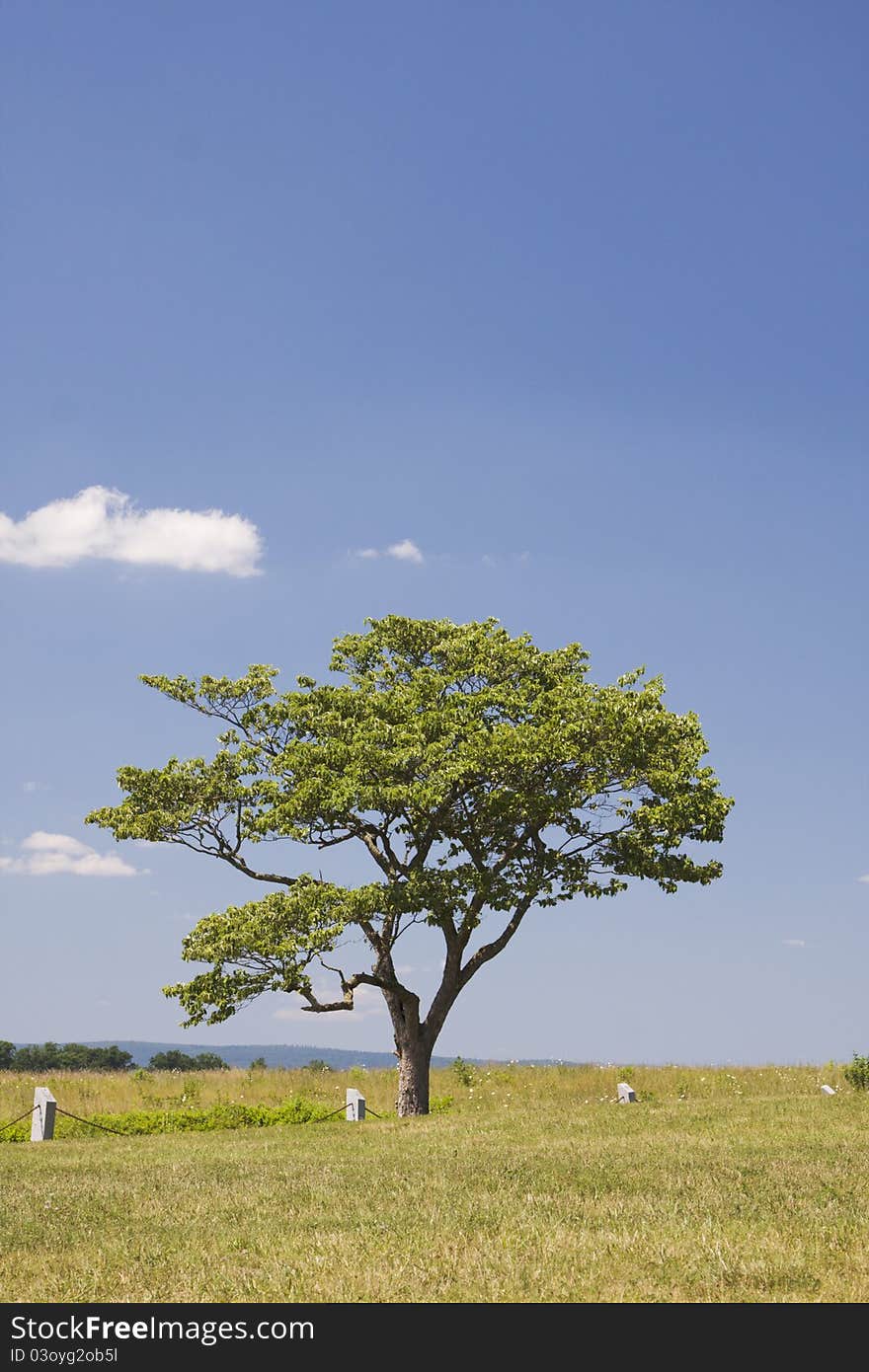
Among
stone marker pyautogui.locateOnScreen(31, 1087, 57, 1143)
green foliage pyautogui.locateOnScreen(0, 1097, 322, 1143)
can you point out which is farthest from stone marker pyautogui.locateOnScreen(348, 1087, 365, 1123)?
stone marker pyautogui.locateOnScreen(31, 1087, 57, 1143)

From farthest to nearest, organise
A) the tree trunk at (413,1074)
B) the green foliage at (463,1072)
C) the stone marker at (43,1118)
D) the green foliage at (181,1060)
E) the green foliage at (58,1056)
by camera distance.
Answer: the green foliage at (58,1056) < the green foliage at (181,1060) < the green foliage at (463,1072) < the tree trunk at (413,1074) < the stone marker at (43,1118)

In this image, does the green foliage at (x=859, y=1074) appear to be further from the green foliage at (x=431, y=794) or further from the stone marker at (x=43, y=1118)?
the stone marker at (x=43, y=1118)

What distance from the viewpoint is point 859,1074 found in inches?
Answer: 1298

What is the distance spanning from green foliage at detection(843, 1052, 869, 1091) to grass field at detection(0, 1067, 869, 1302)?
685 cm

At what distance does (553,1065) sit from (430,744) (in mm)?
18484

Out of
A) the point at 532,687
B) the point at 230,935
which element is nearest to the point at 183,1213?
the point at 230,935

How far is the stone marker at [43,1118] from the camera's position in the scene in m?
29.8

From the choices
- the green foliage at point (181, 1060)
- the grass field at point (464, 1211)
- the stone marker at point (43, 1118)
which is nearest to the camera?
the grass field at point (464, 1211)

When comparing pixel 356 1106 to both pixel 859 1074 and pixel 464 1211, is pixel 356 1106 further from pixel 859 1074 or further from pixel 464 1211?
pixel 464 1211

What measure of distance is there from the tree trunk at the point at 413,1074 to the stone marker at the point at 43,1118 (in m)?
9.64

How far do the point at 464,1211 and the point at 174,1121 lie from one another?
20.3 m

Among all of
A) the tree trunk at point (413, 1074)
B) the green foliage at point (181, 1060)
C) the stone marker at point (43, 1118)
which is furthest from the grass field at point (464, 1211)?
the green foliage at point (181, 1060)

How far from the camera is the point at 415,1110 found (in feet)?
108

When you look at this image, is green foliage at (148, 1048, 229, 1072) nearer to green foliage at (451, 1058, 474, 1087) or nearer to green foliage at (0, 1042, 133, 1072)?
green foliage at (0, 1042, 133, 1072)
